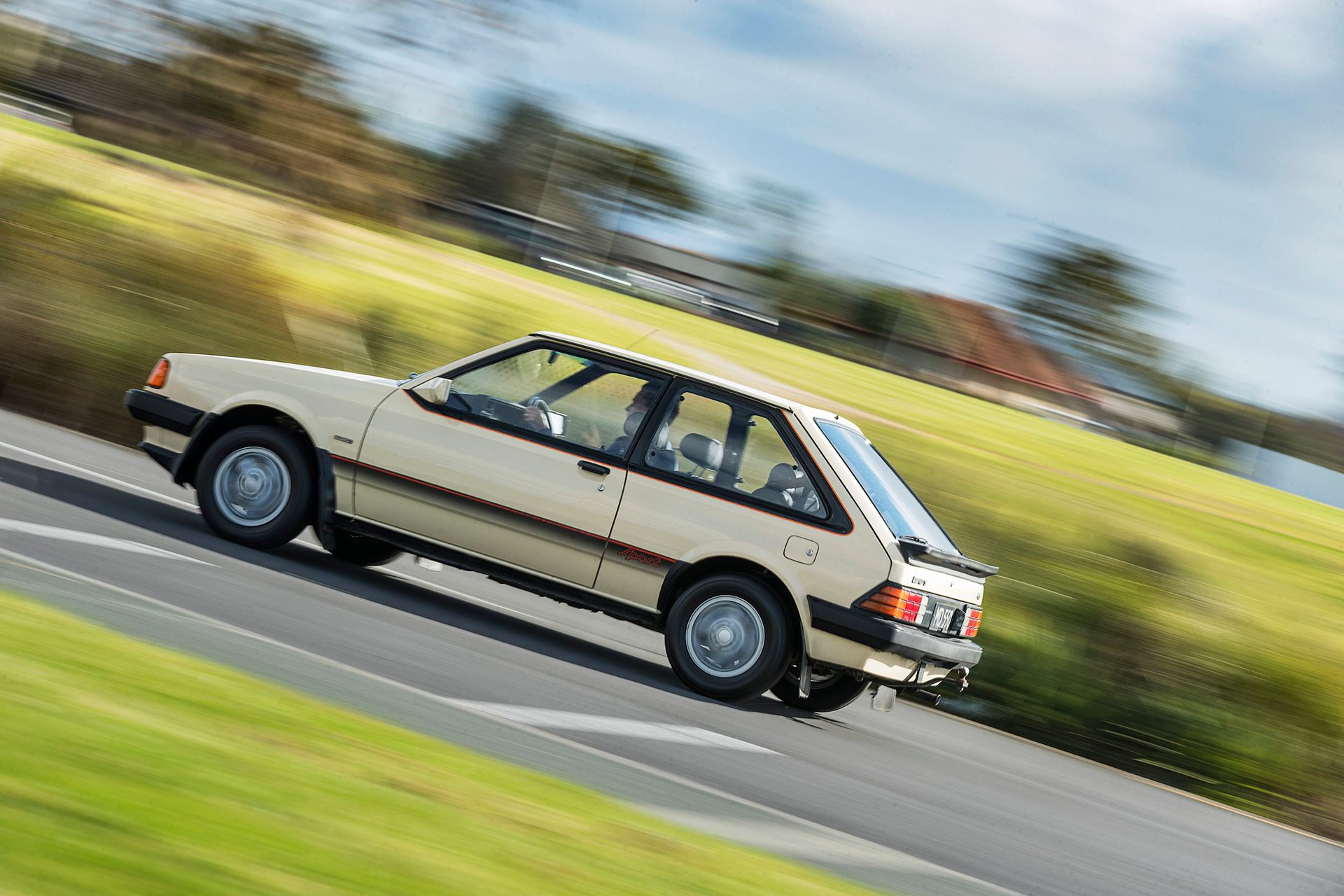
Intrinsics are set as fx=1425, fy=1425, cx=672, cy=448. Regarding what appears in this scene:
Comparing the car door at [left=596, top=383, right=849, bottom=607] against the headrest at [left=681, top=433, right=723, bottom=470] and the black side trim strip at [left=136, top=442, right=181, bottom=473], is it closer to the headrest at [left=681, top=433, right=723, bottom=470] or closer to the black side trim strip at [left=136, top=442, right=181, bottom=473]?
the headrest at [left=681, top=433, right=723, bottom=470]

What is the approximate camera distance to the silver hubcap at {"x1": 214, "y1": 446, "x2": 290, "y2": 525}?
8.59m

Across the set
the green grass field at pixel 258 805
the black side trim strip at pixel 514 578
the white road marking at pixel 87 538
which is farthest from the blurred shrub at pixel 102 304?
the green grass field at pixel 258 805

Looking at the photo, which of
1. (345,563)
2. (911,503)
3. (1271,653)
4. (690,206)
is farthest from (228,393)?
(690,206)

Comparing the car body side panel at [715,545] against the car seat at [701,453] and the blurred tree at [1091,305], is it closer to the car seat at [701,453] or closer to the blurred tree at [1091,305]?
the car seat at [701,453]

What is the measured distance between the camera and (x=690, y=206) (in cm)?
5109

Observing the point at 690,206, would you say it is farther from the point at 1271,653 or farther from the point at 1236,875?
the point at 1236,875

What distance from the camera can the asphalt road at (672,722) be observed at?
6.30 m

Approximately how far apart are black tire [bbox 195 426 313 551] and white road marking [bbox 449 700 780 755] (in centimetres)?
278

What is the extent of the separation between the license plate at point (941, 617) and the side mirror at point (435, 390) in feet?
10.0

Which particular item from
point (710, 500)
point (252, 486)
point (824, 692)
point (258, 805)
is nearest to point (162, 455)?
point (252, 486)

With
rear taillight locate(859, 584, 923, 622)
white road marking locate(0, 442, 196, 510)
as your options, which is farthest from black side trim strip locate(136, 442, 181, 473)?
rear taillight locate(859, 584, 923, 622)

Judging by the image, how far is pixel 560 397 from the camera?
842 centimetres

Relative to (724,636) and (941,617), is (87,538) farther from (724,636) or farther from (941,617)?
(941,617)

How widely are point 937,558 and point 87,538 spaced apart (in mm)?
4647
